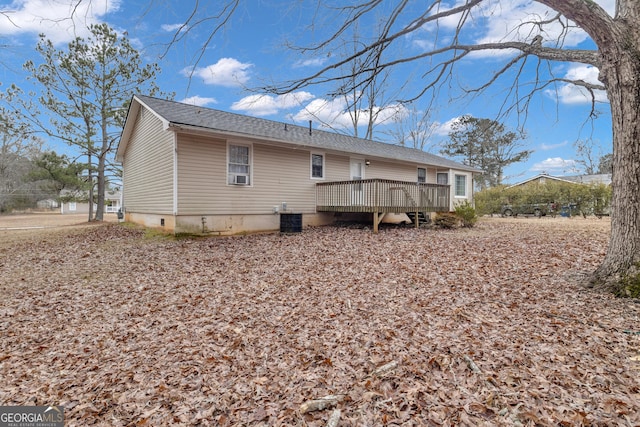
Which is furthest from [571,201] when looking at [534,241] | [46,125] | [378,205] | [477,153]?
[46,125]

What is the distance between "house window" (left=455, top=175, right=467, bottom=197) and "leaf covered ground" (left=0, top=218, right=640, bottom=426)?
13233mm

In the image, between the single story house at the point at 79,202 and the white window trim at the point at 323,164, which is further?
the single story house at the point at 79,202

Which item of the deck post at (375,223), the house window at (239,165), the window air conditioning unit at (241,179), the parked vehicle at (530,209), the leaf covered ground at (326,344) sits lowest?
the leaf covered ground at (326,344)

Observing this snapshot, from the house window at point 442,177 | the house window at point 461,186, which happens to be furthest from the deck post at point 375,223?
the house window at point 461,186

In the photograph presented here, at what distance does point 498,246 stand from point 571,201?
15333mm

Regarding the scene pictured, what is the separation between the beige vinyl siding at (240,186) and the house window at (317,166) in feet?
0.86

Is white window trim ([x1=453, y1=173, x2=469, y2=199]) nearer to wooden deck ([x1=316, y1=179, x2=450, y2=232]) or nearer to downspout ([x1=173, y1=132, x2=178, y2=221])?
wooden deck ([x1=316, y1=179, x2=450, y2=232])

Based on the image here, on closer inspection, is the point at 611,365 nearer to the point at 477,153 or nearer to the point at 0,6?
the point at 0,6

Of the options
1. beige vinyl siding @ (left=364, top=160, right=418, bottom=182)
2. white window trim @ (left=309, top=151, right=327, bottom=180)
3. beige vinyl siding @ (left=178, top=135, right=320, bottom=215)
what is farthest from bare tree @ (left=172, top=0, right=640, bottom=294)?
beige vinyl siding @ (left=364, top=160, right=418, bottom=182)

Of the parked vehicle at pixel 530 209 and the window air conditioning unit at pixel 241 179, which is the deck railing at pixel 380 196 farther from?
the parked vehicle at pixel 530 209

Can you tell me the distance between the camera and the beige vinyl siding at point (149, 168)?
1032cm

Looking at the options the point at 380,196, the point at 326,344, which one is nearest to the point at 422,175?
the point at 380,196

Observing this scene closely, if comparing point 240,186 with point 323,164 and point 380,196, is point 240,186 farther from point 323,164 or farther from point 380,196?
point 380,196

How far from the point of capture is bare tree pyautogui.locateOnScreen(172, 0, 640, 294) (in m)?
4.02
